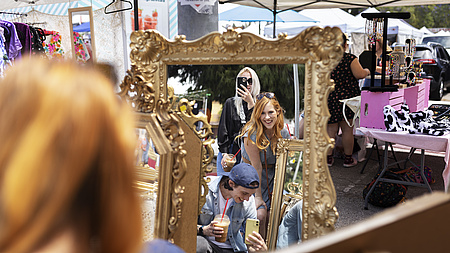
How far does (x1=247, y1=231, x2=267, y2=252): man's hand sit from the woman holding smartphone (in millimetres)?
26

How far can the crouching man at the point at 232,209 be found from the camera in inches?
59.3

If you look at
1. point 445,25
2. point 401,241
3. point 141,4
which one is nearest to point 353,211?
point 141,4

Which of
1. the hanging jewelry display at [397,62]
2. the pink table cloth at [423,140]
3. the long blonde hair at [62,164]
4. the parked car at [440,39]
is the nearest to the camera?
the long blonde hair at [62,164]

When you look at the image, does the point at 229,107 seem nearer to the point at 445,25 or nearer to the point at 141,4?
the point at 141,4

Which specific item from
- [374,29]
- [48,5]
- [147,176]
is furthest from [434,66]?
[147,176]

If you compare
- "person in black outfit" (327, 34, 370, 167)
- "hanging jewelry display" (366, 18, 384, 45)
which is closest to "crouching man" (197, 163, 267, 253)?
"hanging jewelry display" (366, 18, 384, 45)

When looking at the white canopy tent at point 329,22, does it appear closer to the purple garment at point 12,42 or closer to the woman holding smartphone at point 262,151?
the purple garment at point 12,42

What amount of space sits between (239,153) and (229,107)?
0.17 m

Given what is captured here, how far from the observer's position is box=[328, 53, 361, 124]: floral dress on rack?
463 centimetres

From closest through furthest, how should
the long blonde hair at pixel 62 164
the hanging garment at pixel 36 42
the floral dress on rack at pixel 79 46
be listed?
the long blonde hair at pixel 62 164
the hanging garment at pixel 36 42
the floral dress on rack at pixel 79 46

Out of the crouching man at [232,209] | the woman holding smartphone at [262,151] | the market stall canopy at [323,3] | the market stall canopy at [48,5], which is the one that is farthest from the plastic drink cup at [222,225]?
the market stall canopy at [323,3]

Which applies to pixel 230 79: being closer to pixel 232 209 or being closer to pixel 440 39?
pixel 232 209

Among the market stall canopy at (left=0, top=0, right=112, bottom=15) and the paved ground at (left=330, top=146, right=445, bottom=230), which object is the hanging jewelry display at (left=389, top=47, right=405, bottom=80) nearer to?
the paved ground at (left=330, top=146, right=445, bottom=230)

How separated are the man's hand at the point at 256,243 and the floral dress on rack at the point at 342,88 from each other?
3.28m
